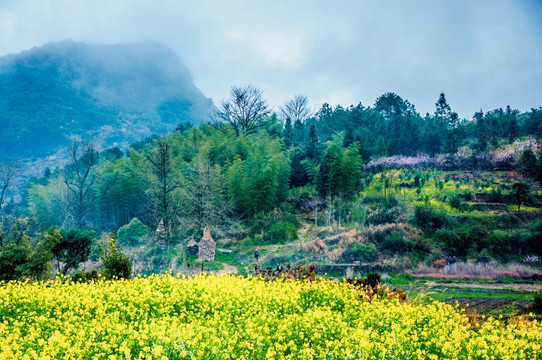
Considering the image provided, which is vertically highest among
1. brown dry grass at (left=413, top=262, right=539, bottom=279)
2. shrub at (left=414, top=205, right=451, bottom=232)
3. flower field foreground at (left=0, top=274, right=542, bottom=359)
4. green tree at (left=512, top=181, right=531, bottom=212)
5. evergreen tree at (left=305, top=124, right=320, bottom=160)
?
evergreen tree at (left=305, top=124, right=320, bottom=160)

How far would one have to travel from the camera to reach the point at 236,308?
23.3 feet

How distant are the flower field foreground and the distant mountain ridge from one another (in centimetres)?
6600

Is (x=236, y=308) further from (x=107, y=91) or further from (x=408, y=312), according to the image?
(x=107, y=91)

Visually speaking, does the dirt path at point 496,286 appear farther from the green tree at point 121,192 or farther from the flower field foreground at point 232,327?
the green tree at point 121,192

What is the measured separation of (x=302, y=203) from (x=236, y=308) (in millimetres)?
22449

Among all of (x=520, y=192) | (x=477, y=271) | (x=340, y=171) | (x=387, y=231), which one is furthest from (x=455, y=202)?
(x=340, y=171)

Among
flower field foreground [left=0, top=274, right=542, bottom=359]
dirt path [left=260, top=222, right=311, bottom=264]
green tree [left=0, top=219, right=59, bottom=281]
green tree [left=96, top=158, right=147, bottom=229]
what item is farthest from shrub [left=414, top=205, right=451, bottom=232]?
green tree [left=96, top=158, right=147, bottom=229]

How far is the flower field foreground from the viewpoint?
505cm

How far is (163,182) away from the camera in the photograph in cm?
2277

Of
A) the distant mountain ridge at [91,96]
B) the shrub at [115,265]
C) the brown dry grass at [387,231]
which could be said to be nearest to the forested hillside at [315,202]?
the brown dry grass at [387,231]

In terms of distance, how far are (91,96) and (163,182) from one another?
107085 millimetres

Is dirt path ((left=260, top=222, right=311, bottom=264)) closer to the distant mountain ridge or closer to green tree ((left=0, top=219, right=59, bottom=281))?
green tree ((left=0, top=219, right=59, bottom=281))

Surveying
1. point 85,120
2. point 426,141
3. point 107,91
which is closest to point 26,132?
point 85,120

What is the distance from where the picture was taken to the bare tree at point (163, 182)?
69.9ft
